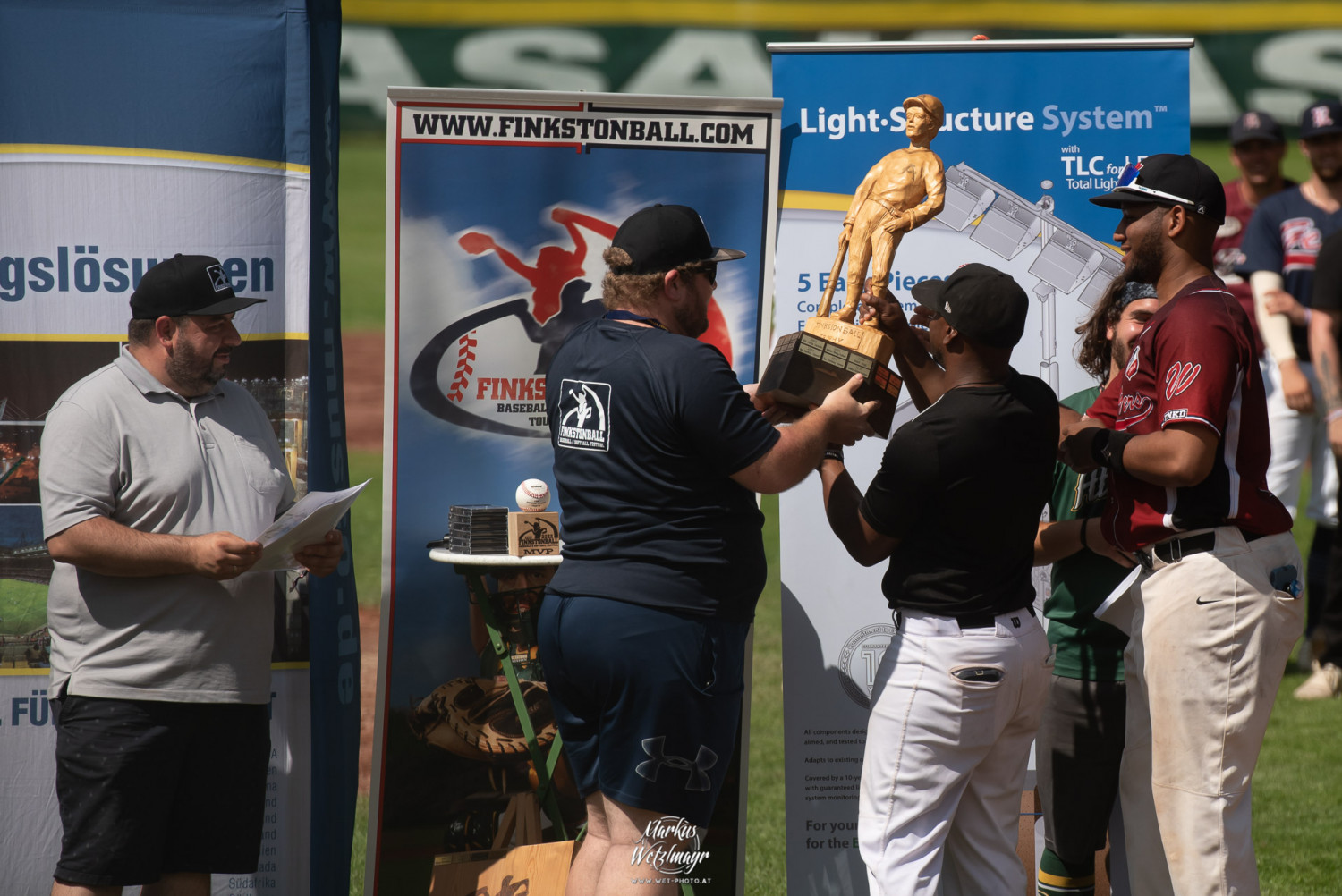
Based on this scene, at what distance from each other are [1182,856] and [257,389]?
111 inches

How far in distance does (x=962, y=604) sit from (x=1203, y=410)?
0.72 metres

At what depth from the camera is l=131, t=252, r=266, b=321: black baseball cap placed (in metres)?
3.11

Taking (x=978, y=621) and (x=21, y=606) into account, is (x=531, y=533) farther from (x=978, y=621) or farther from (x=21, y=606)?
(x=21, y=606)

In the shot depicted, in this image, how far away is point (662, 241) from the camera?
3.08m

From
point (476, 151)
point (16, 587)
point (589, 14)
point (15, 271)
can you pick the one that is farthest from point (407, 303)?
point (589, 14)

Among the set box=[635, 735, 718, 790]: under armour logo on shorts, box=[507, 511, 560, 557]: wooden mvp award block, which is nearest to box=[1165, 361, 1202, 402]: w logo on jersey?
box=[635, 735, 718, 790]: under armour logo on shorts

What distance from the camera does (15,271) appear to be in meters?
3.49

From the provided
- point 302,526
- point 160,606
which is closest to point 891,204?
point 302,526

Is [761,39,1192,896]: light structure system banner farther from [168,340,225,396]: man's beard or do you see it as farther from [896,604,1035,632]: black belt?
[168,340,225,396]: man's beard

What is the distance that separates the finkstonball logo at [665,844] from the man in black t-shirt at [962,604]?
18.0 inches

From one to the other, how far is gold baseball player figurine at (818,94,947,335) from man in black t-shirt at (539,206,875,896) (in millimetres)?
484

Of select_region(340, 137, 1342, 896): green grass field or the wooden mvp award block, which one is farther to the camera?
select_region(340, 137, 1342, 896): green grass field

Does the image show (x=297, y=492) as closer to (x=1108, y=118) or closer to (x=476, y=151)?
(x=476, y=151)

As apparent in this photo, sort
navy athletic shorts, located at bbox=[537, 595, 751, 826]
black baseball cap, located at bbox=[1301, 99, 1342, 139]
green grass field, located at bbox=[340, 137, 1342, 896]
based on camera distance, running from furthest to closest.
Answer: black baseball cap, located at bbox=[1301, 99, 1342, 139] < green grass field, located at bbox=[340, 137, 1342, 896] < navy athletic shorts, located at bbox=[537, 595, 751, 826]
